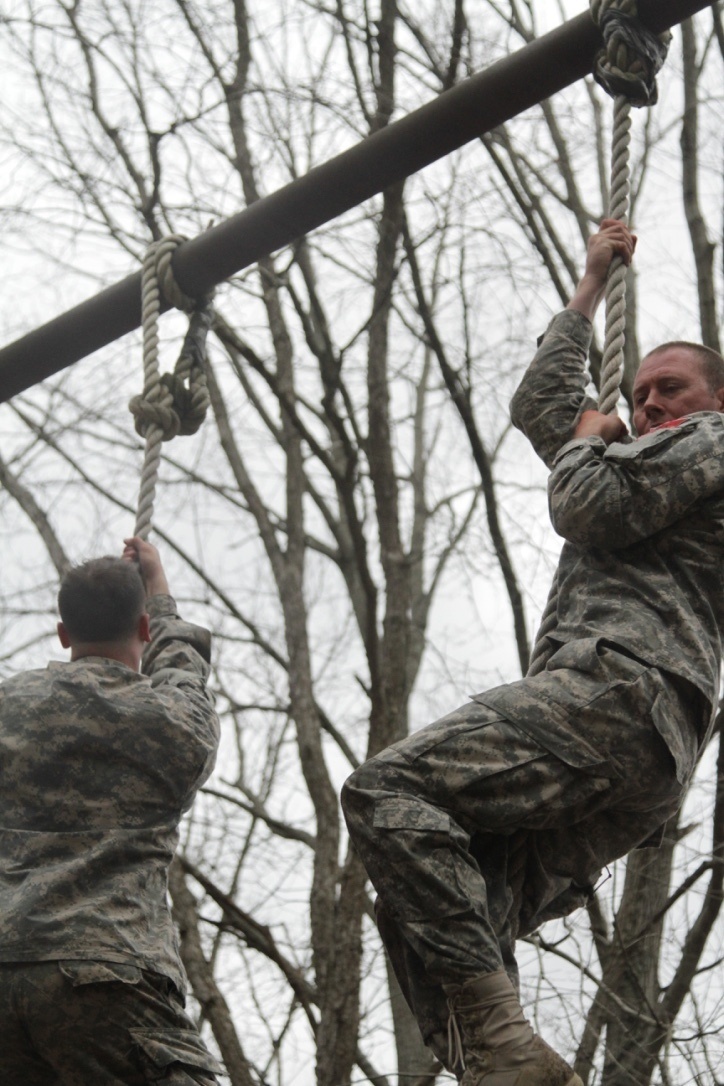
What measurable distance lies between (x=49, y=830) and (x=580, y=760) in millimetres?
1119

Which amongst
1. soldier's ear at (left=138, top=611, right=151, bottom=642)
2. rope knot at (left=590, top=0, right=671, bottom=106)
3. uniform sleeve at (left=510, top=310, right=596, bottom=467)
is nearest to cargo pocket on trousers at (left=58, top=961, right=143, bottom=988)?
soldier's ear at (left=138, top=611, right=151, bottom=642)

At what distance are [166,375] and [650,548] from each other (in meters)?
1.89

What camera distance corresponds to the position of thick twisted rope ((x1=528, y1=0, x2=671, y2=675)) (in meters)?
3.24

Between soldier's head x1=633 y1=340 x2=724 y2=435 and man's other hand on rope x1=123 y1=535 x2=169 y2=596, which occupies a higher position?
soldier's head x1=633 y1=340 x2=724 y2=435

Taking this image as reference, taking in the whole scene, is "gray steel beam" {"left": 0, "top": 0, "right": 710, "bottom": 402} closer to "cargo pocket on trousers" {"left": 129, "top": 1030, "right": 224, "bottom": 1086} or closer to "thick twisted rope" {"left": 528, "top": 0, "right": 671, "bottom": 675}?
"thick twisted rope" {"left": 528, "top": 0, "right": 671, "bottom": 675}

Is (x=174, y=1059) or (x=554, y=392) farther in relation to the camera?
(x=554, y=392)

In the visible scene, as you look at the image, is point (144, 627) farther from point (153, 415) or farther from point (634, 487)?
point (634, 487)

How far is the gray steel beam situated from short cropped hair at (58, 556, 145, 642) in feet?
4.17

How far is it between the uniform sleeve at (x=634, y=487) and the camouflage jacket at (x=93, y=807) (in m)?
0.97

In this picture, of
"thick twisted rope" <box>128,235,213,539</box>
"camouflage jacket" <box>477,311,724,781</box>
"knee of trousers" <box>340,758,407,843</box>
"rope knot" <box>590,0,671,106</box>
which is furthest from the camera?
"thick twisted rope" <box>128,235,213,539</box>

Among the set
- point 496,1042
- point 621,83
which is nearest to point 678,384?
point 621,83

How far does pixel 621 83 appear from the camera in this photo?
3471 millimetres

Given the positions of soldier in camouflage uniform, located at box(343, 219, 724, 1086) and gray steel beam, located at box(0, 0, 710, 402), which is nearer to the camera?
soldier in camouflage uniform, located at box(343, 219, 724, 1086)

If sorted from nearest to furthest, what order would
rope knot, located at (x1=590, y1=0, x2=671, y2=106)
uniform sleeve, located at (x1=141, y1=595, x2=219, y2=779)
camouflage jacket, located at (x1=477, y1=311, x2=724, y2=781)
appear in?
camouflage jacket, located at (x1=477, y1=311, x2=724, y2=781) → uniform sleeve, located at (x1=141, y1=595, x2=219, y2=779) → rope knot, located at (x1=590, y1=0, x2=671, y2=106)
